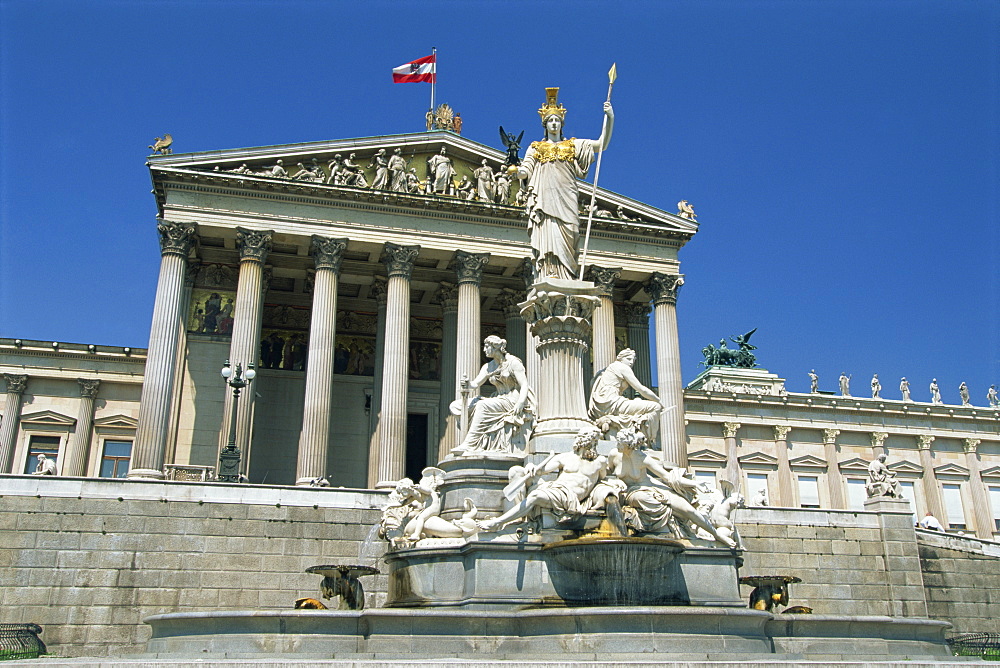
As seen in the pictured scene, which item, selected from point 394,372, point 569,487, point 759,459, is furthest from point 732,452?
point 569,487

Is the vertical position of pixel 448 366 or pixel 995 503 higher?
pixel 448 366

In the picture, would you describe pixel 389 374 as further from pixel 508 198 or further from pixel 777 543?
pixel 777 543

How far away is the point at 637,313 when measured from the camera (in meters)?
42.7

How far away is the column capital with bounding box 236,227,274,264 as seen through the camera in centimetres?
3519

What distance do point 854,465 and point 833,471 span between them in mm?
1452

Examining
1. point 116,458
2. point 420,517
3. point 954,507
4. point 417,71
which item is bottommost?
point 420,517

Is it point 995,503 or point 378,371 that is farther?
point 995,503

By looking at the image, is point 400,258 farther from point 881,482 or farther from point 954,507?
point 954,507

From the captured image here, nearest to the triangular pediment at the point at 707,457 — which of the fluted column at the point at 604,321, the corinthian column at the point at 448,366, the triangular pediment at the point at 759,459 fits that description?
the triangular pediment at the point at 759,459

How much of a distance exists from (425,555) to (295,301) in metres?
31.5

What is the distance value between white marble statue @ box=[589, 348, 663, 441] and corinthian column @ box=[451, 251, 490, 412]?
20.6 metres

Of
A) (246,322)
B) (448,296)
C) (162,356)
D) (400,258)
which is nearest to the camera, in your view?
(162,356)

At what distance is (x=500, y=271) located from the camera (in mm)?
40406

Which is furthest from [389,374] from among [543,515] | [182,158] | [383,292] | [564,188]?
[543,515]
